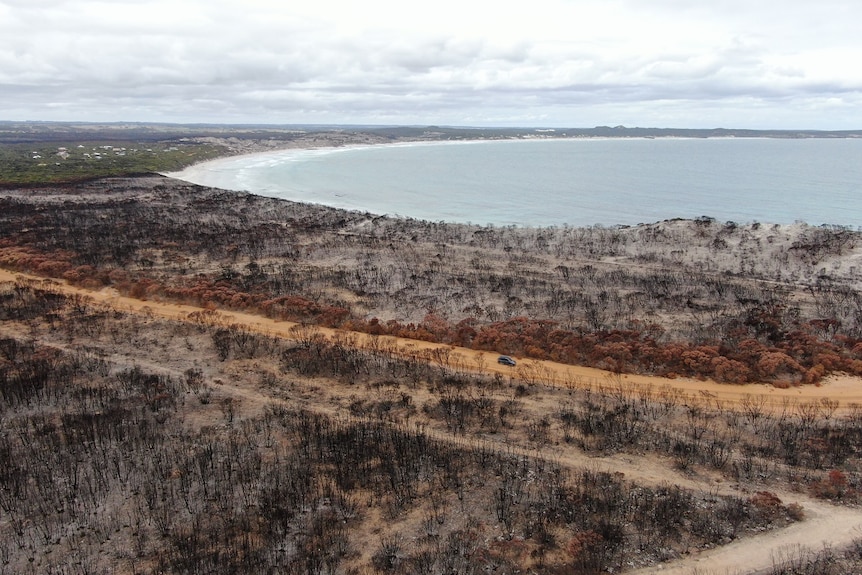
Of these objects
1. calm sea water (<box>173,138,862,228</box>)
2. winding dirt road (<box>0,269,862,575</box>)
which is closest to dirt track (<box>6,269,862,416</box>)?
winding dirt road (<box>0,269,862,575</box>)

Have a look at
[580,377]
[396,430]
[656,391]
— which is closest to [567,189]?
[580,377]

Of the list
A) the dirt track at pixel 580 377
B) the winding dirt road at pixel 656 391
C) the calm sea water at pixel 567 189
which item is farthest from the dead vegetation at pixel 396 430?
the calm sea water at pixel 567 189

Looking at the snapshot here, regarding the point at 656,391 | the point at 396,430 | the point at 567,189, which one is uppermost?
the point at 567,189

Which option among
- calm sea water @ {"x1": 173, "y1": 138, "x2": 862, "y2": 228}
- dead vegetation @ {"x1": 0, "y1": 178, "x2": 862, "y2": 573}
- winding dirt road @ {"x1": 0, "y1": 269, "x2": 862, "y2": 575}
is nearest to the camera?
winding dirt road @ {"x1": 0, "y1": 269, "x2": 862, "y2": 575}

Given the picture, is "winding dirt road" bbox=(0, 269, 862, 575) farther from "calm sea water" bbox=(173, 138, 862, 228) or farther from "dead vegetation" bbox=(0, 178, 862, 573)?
"calm sea water" bbox=(173, 138, 862, 228)

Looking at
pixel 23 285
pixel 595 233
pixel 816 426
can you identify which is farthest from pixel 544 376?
pixel 595 233

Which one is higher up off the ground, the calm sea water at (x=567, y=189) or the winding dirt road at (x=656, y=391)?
the calm sea water at (x=567, y=189)

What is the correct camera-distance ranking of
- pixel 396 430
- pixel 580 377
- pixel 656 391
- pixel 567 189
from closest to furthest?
pixel 396 430, pixel 656 391, pixel 580 377, pixel 567 189

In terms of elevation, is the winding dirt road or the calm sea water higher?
the calm sea water

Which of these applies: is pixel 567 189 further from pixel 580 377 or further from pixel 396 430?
pixel 396 430

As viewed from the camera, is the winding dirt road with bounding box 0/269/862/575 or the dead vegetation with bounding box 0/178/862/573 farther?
the dead vegetation with bounding box 0/178/862/573

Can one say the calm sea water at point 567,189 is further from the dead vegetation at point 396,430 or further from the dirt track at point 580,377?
the dirt track at point 580,377

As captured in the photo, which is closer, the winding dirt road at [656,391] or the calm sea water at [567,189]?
the winding dirt road at [656,391]
